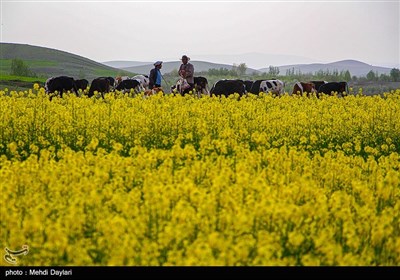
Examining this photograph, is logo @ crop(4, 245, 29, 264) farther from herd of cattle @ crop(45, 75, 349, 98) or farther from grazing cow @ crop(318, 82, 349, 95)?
grazing cow @ crop(318, 82, 349, 95)

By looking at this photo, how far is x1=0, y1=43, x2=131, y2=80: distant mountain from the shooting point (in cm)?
7325

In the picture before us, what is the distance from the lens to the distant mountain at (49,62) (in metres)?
73.2

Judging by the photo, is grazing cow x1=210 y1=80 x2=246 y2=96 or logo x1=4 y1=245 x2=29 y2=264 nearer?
logo x1=4 y1=245 x2=29 y2=264

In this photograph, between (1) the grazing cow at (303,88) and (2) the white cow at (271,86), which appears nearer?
(1) the grazing cow at (303,88)

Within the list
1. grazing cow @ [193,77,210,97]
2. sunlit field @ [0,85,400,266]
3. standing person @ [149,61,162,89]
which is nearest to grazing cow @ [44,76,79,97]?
standing person @ [149,61,162,89]

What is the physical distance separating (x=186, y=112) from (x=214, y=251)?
10.6 m

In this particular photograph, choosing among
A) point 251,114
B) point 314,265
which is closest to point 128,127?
point 251,114

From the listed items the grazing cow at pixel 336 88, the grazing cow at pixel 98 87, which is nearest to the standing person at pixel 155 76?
the grazing cow at pixel 98 87

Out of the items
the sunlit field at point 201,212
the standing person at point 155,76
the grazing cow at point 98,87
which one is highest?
the standing person at point 155,76

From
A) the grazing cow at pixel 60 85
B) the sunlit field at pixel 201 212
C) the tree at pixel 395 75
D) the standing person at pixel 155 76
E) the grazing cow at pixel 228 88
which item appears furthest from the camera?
the tree at pixel 395 75

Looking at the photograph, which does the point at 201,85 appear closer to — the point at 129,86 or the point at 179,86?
the point at 179,86

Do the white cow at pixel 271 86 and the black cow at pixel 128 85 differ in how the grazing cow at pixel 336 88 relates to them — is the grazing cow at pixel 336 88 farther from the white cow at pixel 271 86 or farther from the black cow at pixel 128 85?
the black cow at pixel 128 85
